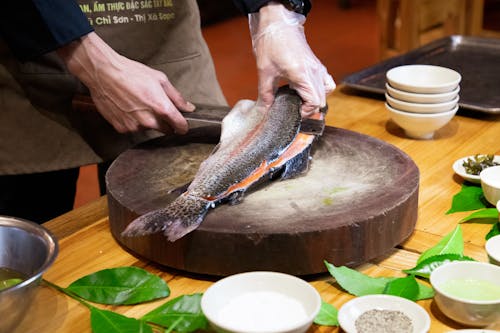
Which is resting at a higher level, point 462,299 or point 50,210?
point 462,299

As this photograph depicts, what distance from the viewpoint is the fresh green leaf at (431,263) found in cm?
137

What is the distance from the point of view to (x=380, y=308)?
124 centimetres

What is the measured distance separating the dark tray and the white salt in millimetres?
1202

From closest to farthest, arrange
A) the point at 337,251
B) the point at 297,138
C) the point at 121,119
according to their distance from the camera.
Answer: the point at 337,251
the point at 297,138
the point at 121,119

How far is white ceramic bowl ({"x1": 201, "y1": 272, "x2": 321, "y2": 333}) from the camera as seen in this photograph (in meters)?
1.18

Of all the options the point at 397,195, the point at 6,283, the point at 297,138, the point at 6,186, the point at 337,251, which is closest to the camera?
the point at 6,283

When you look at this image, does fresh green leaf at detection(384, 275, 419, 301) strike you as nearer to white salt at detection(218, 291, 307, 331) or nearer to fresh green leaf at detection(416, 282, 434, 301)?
fresh green leaf at detection(416, 282, 434, 301)

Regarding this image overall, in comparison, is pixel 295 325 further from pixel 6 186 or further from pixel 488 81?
pixel 488 81

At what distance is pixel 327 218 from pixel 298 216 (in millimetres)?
53

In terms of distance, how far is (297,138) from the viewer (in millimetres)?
1691

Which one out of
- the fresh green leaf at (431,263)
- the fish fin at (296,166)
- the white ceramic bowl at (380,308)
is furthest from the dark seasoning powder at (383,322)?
the fish fin at (296,166)

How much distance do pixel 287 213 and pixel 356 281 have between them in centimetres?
18

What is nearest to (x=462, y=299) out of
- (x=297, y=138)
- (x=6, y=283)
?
(x=297, y=138)

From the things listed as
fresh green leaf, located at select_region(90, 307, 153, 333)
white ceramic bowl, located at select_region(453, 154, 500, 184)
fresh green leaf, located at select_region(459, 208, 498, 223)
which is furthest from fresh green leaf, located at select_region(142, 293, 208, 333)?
white ceramic bowl, located at select_region(453, 154, 500, 184)
